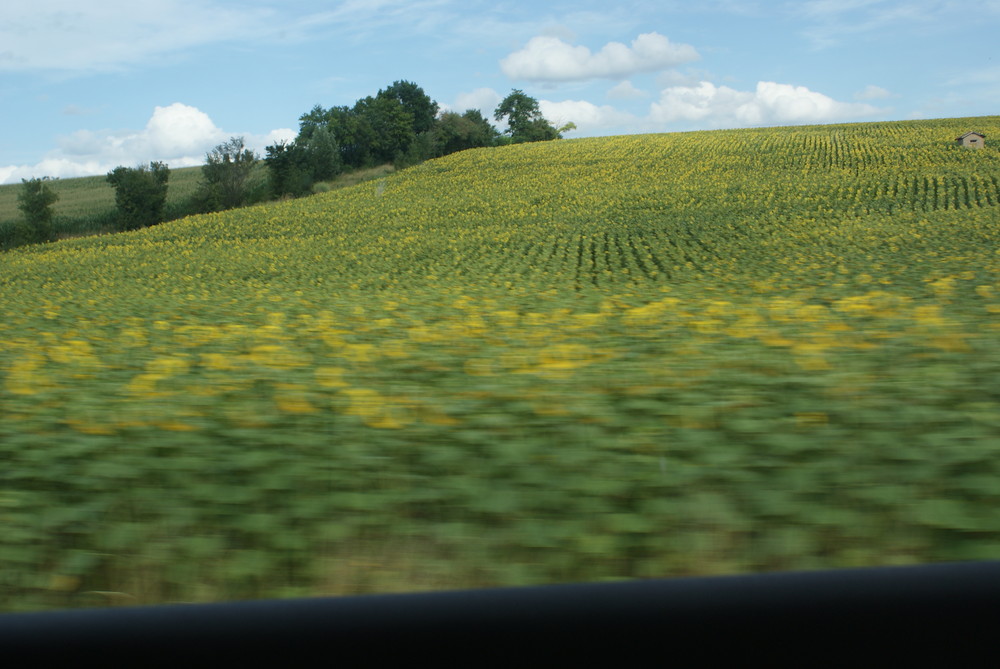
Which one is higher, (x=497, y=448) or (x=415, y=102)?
(x=415, y=102)

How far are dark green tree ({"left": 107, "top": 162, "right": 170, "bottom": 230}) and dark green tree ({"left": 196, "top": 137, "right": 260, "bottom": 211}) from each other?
4.54 metres

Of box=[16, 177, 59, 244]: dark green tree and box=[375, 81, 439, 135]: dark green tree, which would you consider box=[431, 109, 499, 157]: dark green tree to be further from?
box=[16, 177, 59, 244]: dark green tree

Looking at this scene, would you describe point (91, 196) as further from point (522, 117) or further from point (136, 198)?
point (522, 117)

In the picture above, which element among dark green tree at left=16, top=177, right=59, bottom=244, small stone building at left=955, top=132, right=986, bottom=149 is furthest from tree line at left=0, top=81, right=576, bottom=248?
small stone building at left=955, top=132, right=986, bottom=149

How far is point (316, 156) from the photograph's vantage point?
2862 inches

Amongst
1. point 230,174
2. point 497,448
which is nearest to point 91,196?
point 230,174

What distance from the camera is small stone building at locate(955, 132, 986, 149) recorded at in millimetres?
58344

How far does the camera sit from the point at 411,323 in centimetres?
813

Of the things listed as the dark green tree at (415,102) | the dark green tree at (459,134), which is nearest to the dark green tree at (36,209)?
the dark green tree at (459,134)

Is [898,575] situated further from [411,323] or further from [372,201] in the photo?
[372,201]

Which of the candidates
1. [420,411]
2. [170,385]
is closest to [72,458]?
[170,385]

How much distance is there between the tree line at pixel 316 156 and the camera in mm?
56406

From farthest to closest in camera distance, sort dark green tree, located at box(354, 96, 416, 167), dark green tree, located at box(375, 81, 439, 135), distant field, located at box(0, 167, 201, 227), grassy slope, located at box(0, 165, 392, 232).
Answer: dark green tree, located at box(375, 81, 439, 135) < dark green tree, located at box(354, 96, 416, 167) < distant field, located at box(0, 167, 201, 227) < grassy slope, located at box(0, 165, 392, 232)

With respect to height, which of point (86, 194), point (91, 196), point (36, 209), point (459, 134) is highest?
point (459, 134)
